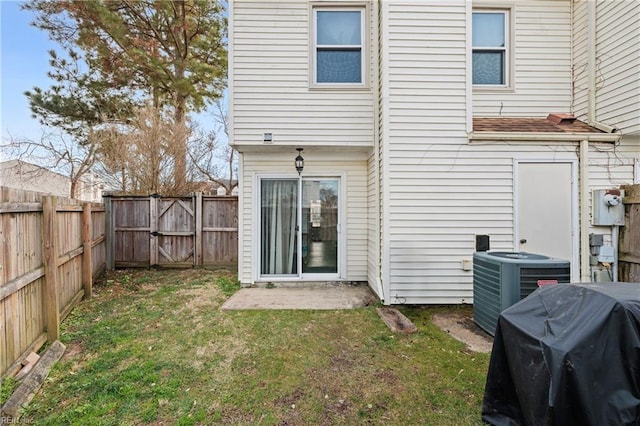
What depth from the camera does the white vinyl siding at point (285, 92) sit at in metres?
5.46

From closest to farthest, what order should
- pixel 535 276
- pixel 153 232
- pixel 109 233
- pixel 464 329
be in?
pixel 535 276
pixel 464 329
pixel 109 233
pixel 153 232

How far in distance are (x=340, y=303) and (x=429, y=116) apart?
11.0 ft

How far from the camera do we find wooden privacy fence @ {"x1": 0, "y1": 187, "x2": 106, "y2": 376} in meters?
2.73

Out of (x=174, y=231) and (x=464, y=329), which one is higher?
(x=174, y=231)

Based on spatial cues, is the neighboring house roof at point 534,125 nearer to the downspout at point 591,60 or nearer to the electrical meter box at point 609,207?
the downspout at point 591,60

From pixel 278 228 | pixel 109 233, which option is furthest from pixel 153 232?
pixel 278 228

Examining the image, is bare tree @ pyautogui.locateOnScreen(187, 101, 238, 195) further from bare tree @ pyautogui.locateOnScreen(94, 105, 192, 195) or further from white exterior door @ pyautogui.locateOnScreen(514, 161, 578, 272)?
white exterior door @ pyautogui.locateOnScreen(514, 161, 578, 272)

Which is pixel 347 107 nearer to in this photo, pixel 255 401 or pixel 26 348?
pixel 255 401

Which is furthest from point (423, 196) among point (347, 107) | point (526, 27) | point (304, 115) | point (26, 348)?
point (26, 348)

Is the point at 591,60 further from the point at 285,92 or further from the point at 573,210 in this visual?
the point at 285,92

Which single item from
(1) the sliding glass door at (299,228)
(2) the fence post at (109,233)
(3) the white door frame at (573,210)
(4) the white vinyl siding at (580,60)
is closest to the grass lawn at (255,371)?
(1) the sliding glass door at (299,228)

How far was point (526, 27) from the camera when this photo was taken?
18.3ft

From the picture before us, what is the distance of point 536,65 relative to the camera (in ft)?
18.4

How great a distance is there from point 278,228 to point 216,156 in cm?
855
